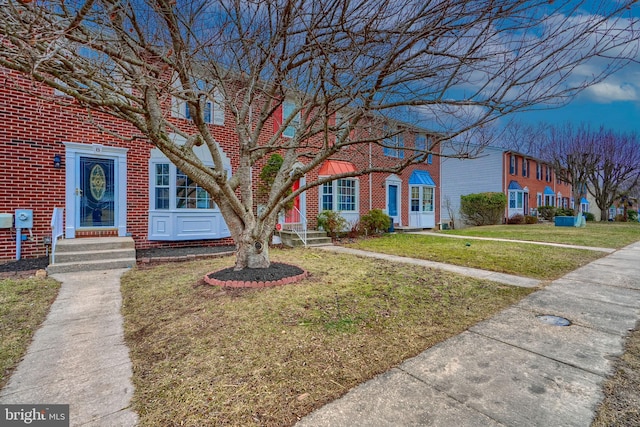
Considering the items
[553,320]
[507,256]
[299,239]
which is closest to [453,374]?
[553,320]

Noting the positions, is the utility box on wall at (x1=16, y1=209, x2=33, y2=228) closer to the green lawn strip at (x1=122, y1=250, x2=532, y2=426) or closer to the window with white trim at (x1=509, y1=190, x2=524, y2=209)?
the green lawn strip at (x1=122, y1=250, x2=532, y2=426)

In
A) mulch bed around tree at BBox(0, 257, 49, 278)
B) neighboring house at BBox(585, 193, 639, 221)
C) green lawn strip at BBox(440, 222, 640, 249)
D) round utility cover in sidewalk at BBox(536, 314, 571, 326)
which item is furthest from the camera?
neighboring house at BBox(585, 193, 639, 221)

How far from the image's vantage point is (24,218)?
24.5 ft

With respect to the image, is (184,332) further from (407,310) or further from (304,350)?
(407,310)

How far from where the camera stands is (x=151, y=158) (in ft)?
30.5

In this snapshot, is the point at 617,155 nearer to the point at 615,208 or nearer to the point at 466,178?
the point at 466,178

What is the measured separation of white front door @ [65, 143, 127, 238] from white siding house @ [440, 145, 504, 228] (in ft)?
69.7

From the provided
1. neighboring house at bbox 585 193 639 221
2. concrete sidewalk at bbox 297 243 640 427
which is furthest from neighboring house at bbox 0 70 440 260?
neighboring house at bbox 585 193 639 221

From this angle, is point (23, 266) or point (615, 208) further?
point (615, 208)

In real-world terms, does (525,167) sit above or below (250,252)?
above

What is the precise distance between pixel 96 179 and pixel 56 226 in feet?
5.59

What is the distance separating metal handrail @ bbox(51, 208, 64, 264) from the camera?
22.9 ft

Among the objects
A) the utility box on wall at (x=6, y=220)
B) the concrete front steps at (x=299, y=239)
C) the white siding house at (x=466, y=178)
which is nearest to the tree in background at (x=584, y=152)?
the white siding house at (x=466, y=178)

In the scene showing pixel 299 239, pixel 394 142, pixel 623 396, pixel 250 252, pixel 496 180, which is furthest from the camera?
pixel 496 180
